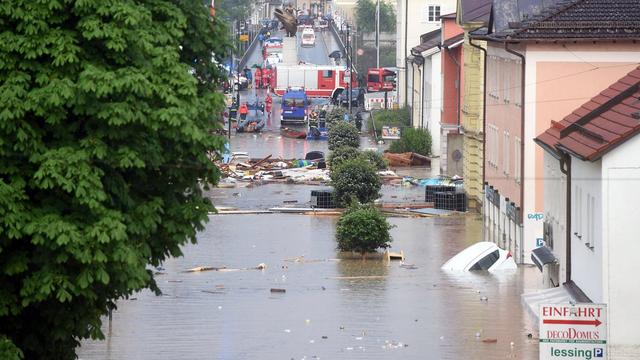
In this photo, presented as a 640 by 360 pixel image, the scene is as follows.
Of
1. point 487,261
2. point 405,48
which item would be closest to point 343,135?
point 405,48

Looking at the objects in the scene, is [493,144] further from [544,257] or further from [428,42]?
[428,42]

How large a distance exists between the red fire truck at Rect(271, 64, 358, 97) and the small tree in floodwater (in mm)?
59114

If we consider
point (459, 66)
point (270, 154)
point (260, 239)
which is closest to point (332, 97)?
point (270, 154)

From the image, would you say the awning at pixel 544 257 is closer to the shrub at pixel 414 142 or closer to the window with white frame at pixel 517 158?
the window with white frame at pixel 517 158

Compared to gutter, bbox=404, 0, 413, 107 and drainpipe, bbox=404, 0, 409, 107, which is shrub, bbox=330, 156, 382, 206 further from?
gutter, bbox=404, 0, 413, 107

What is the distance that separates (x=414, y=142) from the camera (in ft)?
219

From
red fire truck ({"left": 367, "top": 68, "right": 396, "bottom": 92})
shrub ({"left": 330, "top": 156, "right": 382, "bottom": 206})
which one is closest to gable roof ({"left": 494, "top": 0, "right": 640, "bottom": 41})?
shrub ({"left": 330, "top": 156, "right": 382, "bottom": 206})

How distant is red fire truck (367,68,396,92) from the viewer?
4036 inches

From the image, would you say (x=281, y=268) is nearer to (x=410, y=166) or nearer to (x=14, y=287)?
(x=14, y=287)

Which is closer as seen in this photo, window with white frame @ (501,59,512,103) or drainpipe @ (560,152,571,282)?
drainpipe @ (560,152,571,282)

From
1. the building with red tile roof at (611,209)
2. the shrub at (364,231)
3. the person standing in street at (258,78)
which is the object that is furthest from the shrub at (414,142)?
the building with red tile roof at (611,209)

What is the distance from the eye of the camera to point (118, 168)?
1858 cm

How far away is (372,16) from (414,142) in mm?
74449

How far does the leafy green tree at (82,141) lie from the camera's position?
57.6ft
